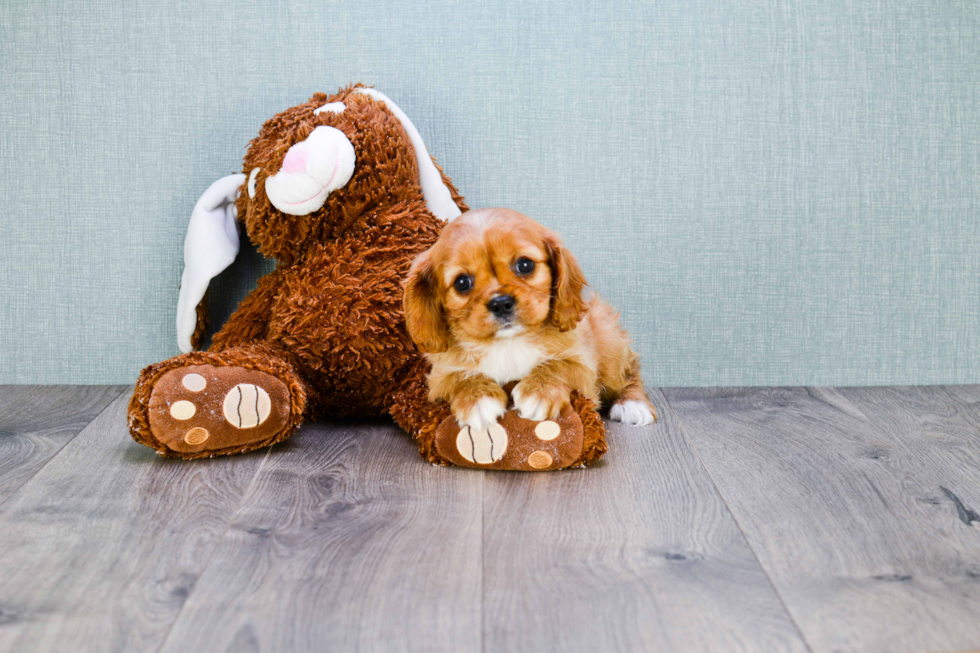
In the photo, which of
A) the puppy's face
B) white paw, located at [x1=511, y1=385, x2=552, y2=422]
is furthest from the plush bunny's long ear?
white paw, located at [x1=511, y1=385, x2=552, y2=422]

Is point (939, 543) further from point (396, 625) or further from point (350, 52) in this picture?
point (350, 52)

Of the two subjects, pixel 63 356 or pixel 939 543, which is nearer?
pixel 939 543

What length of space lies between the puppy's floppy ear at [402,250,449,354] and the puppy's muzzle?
12 cm

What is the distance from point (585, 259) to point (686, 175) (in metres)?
0.32

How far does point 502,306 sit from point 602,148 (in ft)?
2.75

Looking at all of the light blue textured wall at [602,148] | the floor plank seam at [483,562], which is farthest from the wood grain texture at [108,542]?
the light blue textured wall at [602,148]

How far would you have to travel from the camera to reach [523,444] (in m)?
1.42

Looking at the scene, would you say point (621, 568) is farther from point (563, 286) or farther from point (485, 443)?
point (563, 286)

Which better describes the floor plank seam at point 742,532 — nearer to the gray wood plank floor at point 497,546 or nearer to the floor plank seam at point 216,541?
the gray wood plank floor at point 497,546

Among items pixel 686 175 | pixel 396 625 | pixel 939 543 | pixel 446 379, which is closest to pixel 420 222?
pixel 446 379

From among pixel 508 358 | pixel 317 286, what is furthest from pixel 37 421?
pixel 508 358

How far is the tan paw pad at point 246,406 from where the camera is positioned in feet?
4.90

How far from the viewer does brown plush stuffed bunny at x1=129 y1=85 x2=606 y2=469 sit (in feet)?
4.92

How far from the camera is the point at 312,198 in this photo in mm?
1709
